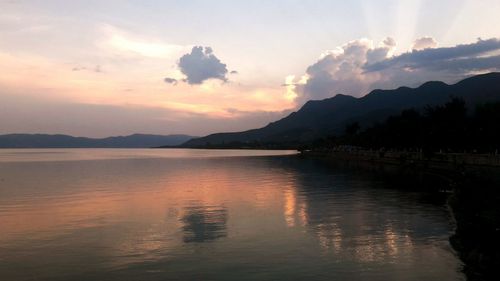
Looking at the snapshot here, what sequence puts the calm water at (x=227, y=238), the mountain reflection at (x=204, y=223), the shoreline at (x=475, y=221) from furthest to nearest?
1. the mountain reflection at (x=204, y=223)
2. the calm water at (x=227, y=238)
3. the shoreline at (x=475, y=221)

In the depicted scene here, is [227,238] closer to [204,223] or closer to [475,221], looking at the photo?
[204,223]

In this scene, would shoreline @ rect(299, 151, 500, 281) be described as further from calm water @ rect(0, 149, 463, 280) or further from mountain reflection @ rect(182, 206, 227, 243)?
mountain reflection @ rect(182, 206, 227, 243)

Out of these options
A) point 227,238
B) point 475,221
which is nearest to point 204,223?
point 227,238

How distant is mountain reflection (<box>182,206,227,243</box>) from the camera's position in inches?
1094

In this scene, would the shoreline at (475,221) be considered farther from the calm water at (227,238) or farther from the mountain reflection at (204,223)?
the mountain reflection at (204,223)

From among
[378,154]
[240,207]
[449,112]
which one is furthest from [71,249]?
[378,154]

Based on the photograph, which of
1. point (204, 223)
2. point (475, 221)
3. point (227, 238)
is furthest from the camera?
point (204, 223)

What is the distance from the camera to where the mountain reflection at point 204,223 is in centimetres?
2778

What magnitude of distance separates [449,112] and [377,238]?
8874 cm

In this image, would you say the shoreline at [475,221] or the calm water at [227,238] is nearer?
the shoreline at [475,221]

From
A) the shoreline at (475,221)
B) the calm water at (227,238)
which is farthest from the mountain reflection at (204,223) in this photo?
the shoreline at (475,221)

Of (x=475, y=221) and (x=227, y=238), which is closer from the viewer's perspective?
(x=227, y=238)

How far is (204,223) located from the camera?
1281 inches

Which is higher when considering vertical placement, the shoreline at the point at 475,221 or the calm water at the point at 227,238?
the shoreline at the point at 475,221
